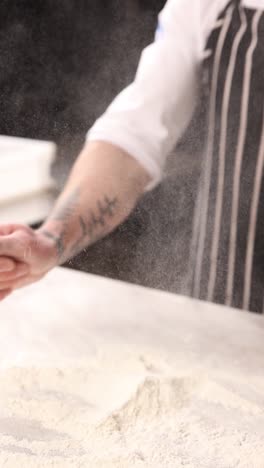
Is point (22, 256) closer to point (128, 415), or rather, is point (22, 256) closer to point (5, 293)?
point (5, 293)

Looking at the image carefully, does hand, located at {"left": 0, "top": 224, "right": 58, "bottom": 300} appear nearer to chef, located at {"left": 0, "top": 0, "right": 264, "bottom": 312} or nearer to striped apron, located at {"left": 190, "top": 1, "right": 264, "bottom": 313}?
chef, located at {"left": 0, "top": 0, "right": 264, "bottom": 312}

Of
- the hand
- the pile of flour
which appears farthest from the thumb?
the pile of flour

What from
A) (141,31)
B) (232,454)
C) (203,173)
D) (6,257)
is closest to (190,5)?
(141,31)

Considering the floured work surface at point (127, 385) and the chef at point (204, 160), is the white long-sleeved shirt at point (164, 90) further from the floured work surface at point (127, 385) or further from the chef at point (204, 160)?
the floured work surface at point (127, 385)

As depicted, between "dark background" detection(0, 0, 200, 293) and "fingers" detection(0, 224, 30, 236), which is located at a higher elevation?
"dark background" detection(0, 0, 200, 293)

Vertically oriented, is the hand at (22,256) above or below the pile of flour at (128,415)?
above

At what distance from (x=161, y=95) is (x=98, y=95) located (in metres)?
0.08

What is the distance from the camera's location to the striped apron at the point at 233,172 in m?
0.73

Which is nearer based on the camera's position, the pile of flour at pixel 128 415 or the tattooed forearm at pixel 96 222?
the pile of flour at pixel 128 415

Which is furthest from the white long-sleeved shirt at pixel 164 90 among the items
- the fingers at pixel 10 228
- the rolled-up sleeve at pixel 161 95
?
the fingers at pixel 10 228

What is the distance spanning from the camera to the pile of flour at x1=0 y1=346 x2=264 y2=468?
65cm

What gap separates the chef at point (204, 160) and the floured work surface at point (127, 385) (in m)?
0.06

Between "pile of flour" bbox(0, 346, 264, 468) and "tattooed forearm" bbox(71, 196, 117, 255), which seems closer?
"pile of flour" bbox(0, 346, 264, 468)

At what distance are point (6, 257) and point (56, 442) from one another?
7.9 inches
